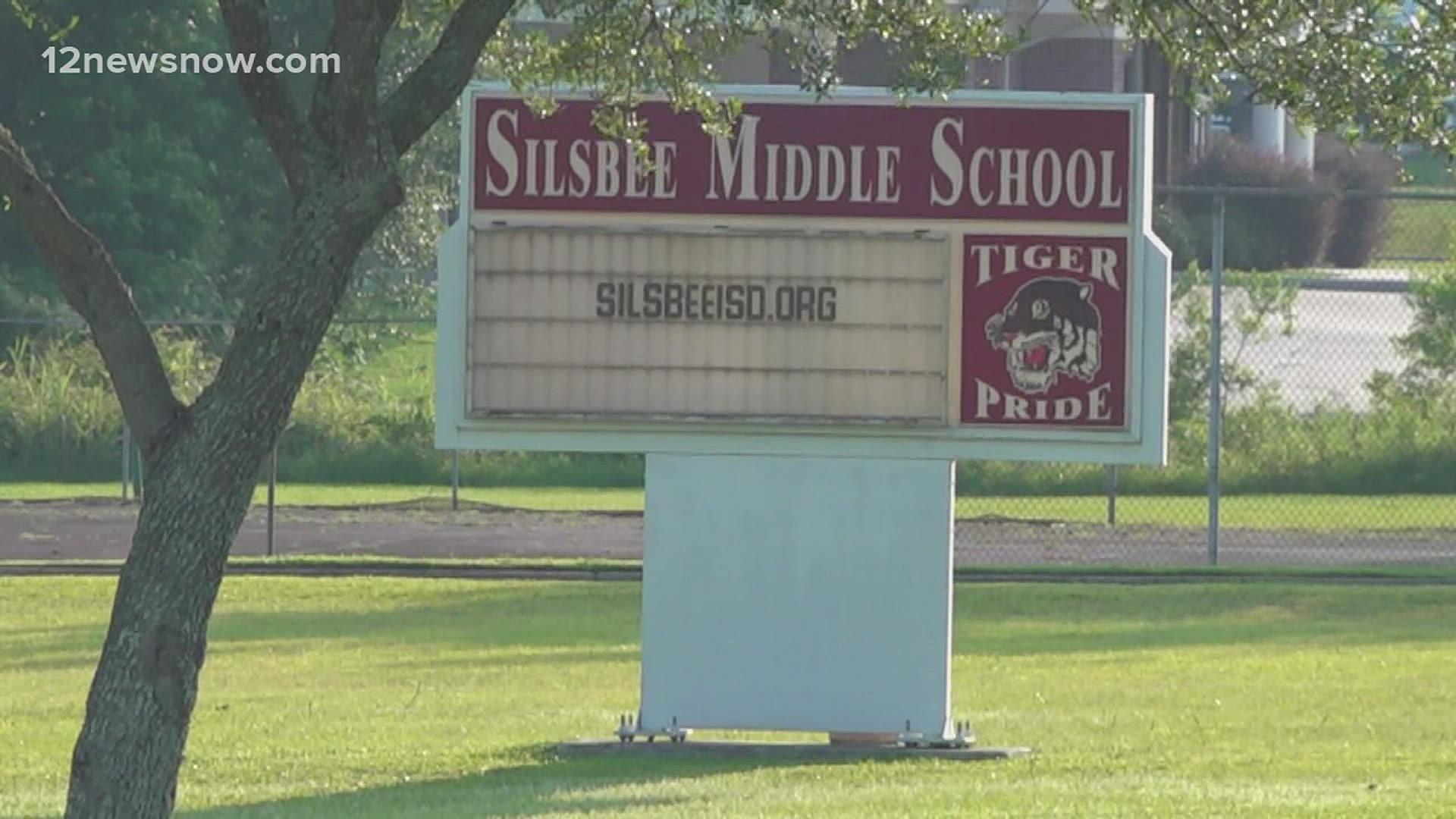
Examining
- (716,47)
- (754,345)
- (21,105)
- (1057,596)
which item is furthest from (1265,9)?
(21,105)

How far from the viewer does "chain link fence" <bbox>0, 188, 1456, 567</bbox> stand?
23328 mm

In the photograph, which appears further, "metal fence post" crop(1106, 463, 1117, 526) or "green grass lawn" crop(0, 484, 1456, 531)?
"green grass lawn" crop(0, 484, 1456, 531)

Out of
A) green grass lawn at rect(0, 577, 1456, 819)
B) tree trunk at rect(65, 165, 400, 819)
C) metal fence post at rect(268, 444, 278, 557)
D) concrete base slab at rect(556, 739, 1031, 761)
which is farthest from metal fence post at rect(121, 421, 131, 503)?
Answer: tree trunk at rect(65, 165, 400, 819)

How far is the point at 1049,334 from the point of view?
12133 millimetres

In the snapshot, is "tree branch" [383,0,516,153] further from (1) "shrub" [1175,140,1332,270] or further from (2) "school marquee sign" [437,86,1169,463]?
(1) "shrub" [1175,140,1332,270]

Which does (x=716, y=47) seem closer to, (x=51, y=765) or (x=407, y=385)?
(x=51, y=765)

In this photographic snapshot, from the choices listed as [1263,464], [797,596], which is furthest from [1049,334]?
[1263,464]

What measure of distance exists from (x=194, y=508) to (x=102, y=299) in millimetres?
723

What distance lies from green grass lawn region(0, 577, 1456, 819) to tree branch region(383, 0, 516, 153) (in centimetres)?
341

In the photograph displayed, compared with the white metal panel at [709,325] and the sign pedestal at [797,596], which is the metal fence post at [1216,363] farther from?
the white metal panel at [709,325]

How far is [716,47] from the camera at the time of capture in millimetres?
9211

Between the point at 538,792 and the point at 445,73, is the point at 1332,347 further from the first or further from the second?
the point at 445,73

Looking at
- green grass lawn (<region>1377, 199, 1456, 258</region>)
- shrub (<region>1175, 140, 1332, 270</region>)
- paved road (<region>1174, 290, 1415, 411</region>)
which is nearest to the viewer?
paved road (<region>1174, 290, 1415, 411</region>)

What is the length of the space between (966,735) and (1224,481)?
48.8ft
